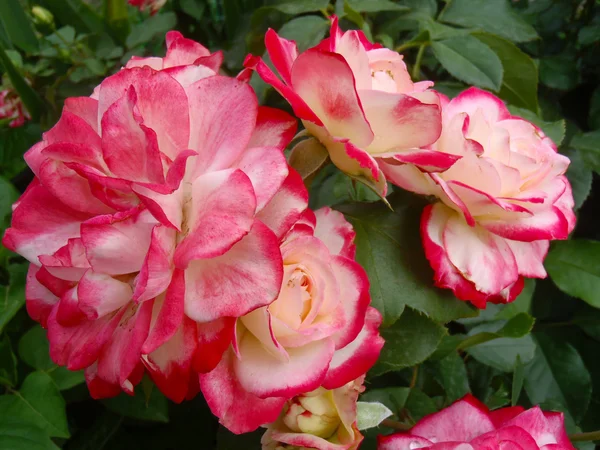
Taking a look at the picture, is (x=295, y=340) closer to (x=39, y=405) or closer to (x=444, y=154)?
(x=444, y=154)

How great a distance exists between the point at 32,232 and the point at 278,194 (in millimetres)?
127

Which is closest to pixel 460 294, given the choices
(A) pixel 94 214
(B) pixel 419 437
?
(B) pixel 419 437

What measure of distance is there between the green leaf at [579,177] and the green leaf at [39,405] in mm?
540

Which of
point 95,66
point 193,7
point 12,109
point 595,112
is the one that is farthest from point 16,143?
point 595,112

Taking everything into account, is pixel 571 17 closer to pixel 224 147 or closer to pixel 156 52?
pixel 156 52

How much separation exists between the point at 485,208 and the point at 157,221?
0.19 metres

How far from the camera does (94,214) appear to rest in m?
0.27

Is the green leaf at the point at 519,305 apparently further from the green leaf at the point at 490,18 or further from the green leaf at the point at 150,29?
the green leaf at the point at 150,29

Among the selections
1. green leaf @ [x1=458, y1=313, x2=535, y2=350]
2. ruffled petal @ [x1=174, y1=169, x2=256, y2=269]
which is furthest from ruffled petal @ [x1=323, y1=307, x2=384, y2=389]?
green leaf @ [x1=458, y1=313, x2=535, y2=350]

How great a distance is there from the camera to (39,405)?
1.46ft

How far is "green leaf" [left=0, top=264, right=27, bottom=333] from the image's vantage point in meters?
0.45

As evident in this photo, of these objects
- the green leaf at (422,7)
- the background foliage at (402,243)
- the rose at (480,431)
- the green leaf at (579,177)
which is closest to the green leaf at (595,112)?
the background foliage at (402,243)

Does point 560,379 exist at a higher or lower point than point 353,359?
lower

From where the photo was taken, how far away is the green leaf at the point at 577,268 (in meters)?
0.57
